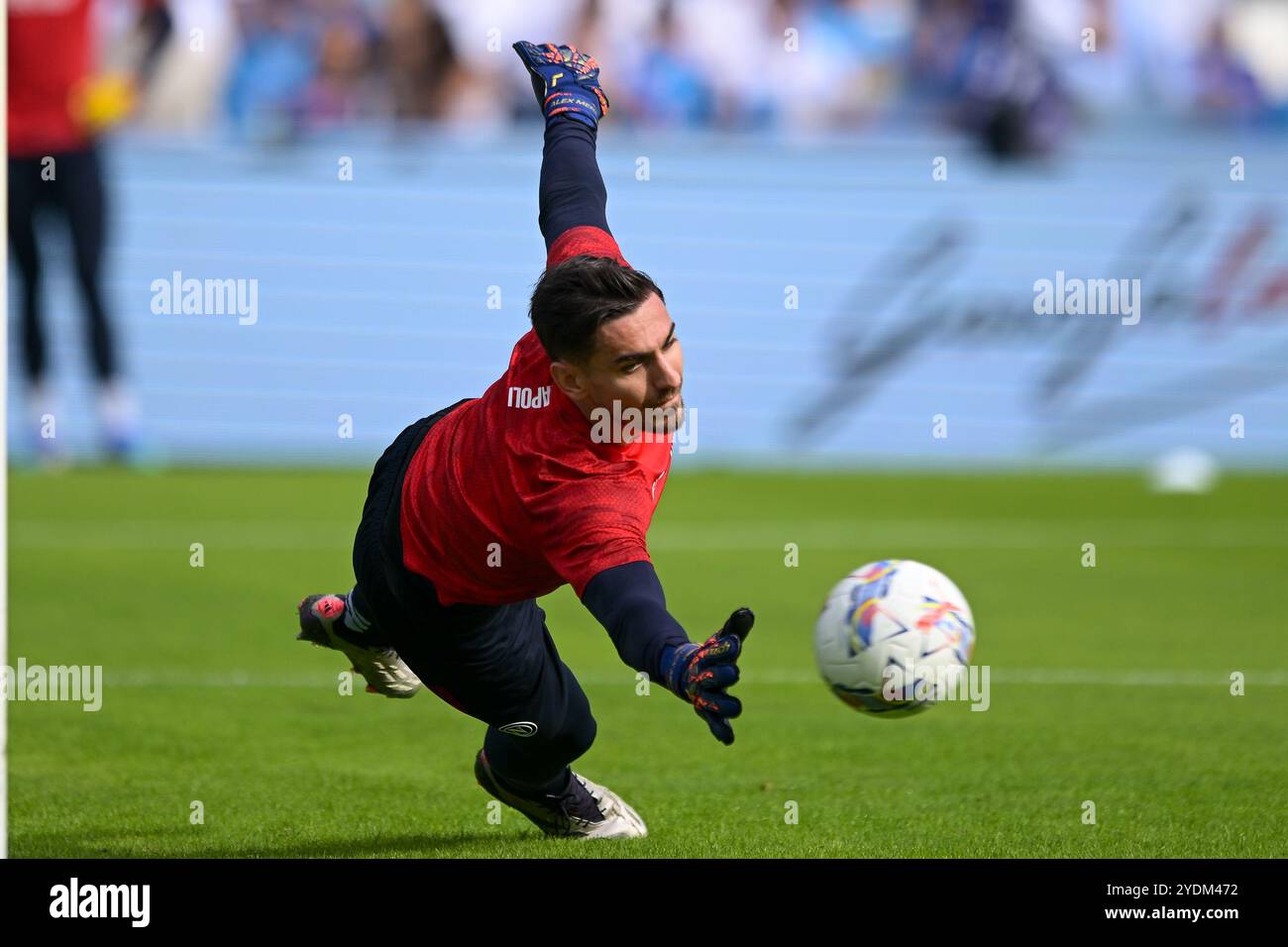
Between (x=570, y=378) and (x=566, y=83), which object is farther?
(x=566, y=83)

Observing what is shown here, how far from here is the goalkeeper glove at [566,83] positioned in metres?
5.86

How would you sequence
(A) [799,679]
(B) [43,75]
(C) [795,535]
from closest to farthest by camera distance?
(A) [799,679]
(C) [795,535]
(B) [43,75]

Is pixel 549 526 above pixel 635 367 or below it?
below

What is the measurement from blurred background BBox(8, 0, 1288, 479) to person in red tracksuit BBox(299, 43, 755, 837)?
13.0 m

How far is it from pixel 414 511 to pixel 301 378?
14.3 m

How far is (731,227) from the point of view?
19672 mm

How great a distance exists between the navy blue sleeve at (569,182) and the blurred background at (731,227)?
13.0 metres

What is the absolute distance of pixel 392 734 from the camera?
768 centimetres

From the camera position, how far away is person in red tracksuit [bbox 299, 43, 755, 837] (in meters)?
4.50

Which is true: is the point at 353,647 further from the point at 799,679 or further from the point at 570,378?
the point at 799,679

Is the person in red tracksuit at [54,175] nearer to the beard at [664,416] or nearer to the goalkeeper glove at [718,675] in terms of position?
the beard at [664,416]

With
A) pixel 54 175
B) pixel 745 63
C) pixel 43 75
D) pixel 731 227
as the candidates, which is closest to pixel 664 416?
pixel 54 175

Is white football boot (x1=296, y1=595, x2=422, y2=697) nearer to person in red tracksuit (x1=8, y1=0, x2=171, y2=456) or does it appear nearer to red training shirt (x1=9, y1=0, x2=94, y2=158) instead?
person in red tracksuit (x1=8, y1=0, x2=171, y2=456)

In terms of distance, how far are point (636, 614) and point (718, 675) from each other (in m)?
0.36
